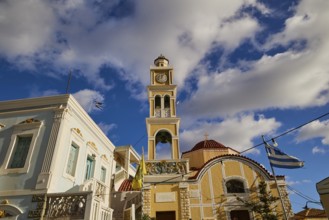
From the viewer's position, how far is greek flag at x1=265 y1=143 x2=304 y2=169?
12.8 m

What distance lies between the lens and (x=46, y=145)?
12133 millimetres

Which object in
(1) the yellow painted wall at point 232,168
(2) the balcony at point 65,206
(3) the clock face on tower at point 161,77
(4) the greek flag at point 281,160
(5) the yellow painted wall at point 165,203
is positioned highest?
(3) the clock face on tower at point 161,77

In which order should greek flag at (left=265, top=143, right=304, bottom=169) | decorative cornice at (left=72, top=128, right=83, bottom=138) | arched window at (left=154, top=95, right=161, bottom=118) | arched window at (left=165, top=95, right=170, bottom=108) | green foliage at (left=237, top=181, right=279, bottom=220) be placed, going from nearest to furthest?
1. greek flag at (left=265, top=143, right=304, bottom=169)
2. decorative cornice at (left=72, top=128, right=83, bottom=138)
3. green foliage at (left=237, top=181, right=279, bottom=220)
4. arched window at (left=154, top=95, right=161, bottom=118)
5. arched window at (left=165, top=95, right=170, bottom=108)

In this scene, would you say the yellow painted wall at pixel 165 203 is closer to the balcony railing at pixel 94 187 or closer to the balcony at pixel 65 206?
the balcony railing at pixel 94 187

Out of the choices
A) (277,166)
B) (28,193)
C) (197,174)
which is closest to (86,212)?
(28,193)

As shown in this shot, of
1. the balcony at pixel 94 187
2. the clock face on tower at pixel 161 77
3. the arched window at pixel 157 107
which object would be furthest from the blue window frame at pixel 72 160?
the clock face on tower at pixel 161 77

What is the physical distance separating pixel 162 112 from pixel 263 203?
9766 mm

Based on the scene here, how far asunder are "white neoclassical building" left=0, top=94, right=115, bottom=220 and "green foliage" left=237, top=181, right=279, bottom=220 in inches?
363

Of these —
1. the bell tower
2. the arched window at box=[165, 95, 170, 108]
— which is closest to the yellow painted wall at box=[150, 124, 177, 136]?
the bell tower

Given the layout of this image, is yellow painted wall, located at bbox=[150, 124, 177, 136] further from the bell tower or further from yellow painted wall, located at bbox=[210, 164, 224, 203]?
yellow painted wall, located at bbox=[210, 164, 224, 203]

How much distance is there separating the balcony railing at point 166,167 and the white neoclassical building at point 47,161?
356 cm

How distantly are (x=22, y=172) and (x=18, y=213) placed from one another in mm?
1880

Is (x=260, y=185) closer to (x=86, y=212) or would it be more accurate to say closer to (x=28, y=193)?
(x=86, y=212)

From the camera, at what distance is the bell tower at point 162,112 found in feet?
59.1
